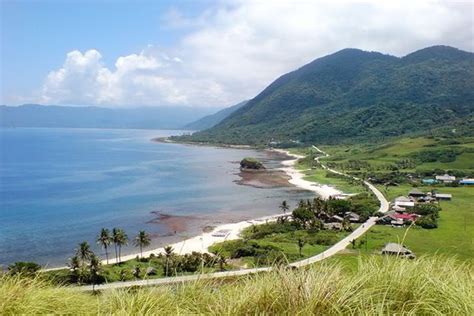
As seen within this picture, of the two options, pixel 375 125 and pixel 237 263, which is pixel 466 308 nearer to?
pixel 237 263

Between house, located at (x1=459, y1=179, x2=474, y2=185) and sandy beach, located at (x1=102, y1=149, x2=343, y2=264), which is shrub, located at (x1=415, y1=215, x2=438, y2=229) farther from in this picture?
house, located at (x1=459, y1=179, x2=474, y2=185)

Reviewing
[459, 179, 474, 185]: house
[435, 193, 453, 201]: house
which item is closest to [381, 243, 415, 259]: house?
[435, 193, 453, 201]: house

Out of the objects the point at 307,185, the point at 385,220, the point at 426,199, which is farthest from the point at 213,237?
the point at 307,185

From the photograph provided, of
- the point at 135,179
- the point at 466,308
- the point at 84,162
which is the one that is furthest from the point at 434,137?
the point at 466,308

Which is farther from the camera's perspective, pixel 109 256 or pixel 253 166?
pixel 253 166

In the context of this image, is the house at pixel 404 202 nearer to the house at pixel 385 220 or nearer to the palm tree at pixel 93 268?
the house at pixel 385 220

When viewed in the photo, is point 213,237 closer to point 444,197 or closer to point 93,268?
point 93,268

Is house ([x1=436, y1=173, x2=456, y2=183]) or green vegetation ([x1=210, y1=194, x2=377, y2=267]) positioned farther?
house ([x1=436, y1=173, x2=456, y2=183])

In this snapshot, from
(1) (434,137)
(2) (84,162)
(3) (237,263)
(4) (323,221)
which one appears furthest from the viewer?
(2) (84,162)
